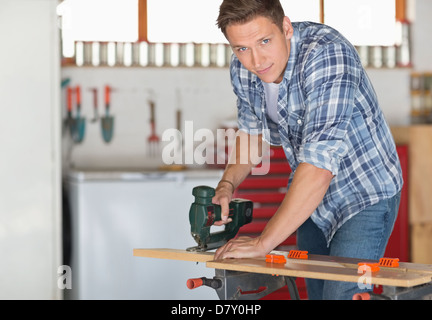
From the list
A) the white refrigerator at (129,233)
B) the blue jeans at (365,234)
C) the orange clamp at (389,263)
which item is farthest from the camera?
the white refrigerator at (129,233)

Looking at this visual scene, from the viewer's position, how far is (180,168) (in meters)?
4.09

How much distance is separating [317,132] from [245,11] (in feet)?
1.20

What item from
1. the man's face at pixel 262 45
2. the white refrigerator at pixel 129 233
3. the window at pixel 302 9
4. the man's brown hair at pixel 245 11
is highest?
the window at pixel 302 9

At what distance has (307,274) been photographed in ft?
5.24

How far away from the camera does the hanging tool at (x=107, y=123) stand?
4.28 metres

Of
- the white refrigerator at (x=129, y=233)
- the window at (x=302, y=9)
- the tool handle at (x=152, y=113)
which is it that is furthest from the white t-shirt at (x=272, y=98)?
the window at (x=302, y=9)

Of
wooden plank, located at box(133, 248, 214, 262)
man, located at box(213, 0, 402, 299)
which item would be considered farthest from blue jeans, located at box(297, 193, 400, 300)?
wooden plank, located at box(133, 248, 214, 262)

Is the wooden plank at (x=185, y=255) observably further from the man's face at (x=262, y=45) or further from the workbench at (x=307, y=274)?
the man's face at (x=262, y=45)

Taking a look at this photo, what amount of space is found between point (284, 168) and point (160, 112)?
92 cm

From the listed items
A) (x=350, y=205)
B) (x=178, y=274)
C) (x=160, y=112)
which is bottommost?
(x=178, y=274)
